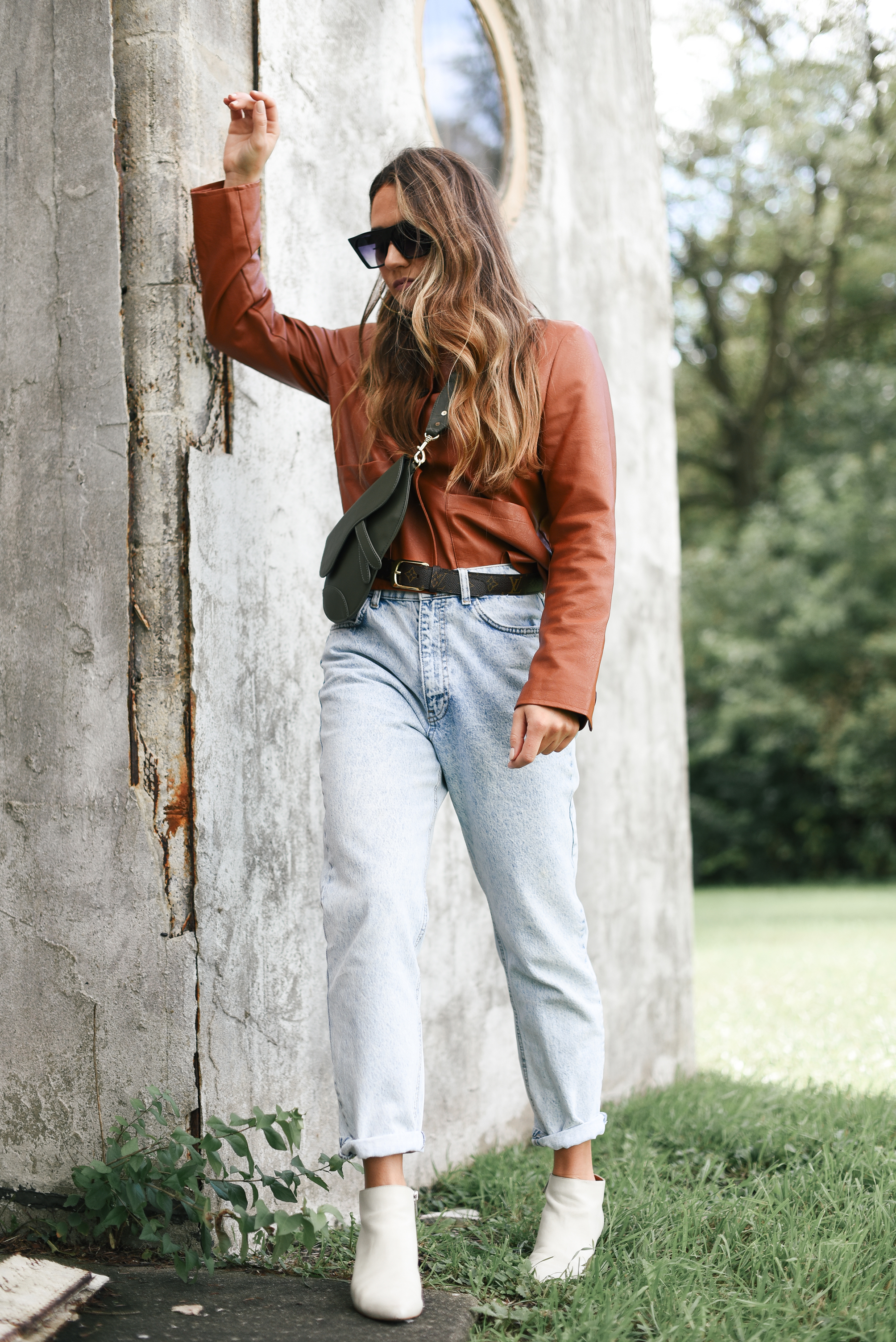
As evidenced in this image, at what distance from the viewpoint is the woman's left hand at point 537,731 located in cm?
200

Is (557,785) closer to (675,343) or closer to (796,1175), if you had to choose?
(796,1175)

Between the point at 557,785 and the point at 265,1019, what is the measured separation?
79cm

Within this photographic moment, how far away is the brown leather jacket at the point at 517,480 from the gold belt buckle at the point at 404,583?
0.01 m

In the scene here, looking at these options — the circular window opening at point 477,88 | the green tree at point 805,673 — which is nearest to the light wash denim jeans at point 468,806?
the circular window opening at point 477,88

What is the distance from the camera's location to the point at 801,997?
5.84 m

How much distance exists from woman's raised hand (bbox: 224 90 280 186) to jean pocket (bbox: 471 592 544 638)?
948 millimetres

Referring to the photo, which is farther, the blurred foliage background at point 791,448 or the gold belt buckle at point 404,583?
the blurred foliage background at point 791,448

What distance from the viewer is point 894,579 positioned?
16.3 metres

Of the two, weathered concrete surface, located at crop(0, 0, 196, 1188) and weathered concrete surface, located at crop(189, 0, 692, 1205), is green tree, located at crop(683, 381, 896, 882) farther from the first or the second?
weathered concrete surface, located at crop(0, 0, 196, 1188)

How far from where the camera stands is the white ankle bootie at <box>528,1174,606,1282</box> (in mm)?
2127

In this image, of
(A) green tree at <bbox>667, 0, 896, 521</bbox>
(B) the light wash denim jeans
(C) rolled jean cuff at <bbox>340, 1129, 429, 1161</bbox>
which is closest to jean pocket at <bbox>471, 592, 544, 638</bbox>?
(B) the light wash denim jeans

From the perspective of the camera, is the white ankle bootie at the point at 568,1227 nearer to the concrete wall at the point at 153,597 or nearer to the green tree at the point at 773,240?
the concrete wall at the point at 153,597

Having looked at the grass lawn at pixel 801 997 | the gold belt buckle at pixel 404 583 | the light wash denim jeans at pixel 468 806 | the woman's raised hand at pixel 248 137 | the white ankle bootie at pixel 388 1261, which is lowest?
the grass lawn at pixel 801 997

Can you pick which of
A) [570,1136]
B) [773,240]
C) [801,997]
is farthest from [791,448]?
[570,1136]
